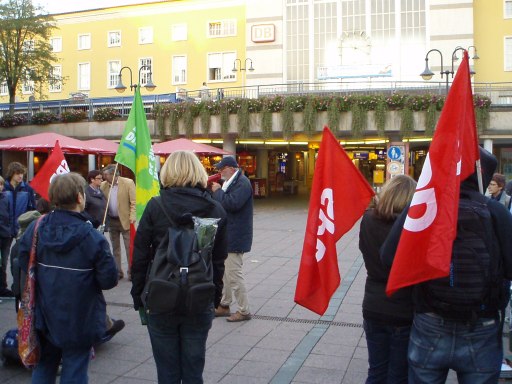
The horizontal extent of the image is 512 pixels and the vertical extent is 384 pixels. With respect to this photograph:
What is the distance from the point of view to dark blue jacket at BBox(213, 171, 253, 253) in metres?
6.70

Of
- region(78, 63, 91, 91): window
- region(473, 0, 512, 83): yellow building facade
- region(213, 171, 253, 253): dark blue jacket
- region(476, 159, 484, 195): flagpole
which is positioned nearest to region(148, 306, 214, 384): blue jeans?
region(476, 159, 484, 195): flagpole

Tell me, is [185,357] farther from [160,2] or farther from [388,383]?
[160,2]

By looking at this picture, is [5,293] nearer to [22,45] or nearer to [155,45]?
[22,45]

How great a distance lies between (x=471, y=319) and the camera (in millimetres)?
Result: 2896

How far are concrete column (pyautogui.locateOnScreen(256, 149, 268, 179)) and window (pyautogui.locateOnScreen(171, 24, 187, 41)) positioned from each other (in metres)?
11.6

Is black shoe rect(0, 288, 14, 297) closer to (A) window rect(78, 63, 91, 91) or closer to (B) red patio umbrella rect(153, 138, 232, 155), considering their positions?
(B) red patio umbrella rect(153, 138, 232, 155)

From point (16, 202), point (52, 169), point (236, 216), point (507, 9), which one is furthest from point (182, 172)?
point (507, 9)

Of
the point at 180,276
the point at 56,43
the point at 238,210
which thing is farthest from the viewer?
the point at 56,43

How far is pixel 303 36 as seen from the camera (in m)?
35.6

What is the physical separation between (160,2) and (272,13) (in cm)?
910

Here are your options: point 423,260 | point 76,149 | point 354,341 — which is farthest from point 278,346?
point 76,149

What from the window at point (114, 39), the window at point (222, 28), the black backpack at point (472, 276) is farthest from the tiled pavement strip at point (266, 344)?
the window at point (114, 39)

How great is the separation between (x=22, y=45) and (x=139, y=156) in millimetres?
32657

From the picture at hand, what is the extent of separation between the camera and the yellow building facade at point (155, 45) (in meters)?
39.8
